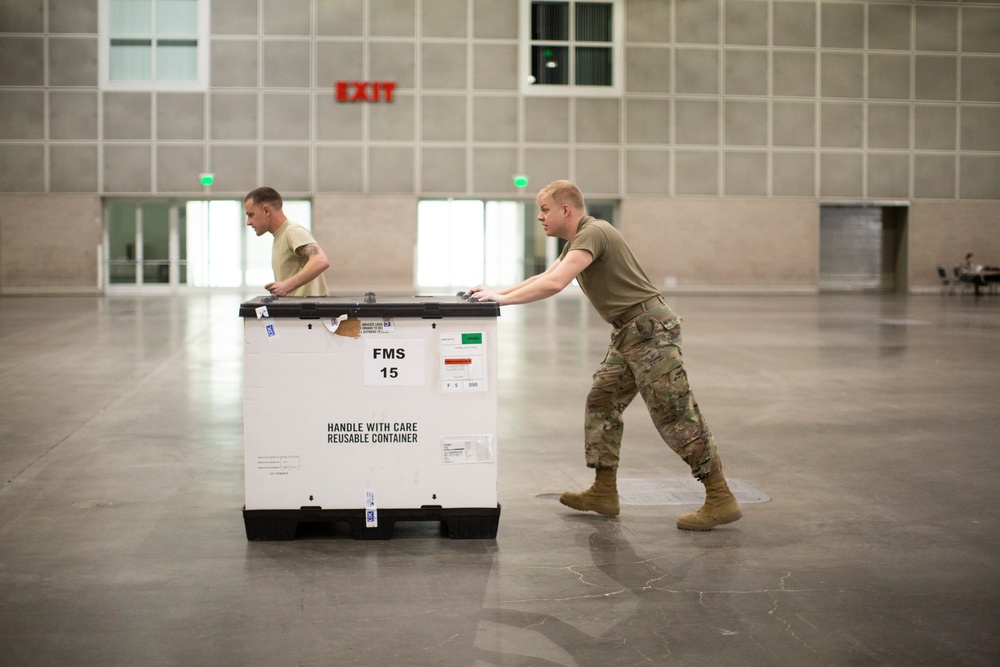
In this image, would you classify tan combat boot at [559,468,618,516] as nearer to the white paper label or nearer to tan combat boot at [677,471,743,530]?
tan combat boot at [677,471,743,530]

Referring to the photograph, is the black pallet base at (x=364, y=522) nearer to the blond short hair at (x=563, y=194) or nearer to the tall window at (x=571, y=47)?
the blond short hair at (x=563, y=194)

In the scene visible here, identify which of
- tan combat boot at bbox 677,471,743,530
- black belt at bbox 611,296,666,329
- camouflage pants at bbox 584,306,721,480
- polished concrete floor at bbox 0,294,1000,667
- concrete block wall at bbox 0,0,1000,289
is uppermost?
concrete block wall at bbox 0,0,1000,289

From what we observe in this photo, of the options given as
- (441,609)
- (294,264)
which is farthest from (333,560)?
(294,264)

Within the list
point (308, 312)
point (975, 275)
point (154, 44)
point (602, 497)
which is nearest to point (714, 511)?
point (602, 497)

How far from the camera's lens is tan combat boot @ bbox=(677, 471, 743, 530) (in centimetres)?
615

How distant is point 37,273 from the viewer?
3547 centimetres

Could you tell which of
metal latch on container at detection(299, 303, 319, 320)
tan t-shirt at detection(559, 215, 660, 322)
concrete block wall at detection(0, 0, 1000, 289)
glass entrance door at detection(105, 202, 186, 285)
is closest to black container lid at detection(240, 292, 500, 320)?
metal latch on container at detection(299, 303, 319, 320)

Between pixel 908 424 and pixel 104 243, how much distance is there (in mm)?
31272

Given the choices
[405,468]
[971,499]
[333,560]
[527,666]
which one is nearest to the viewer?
[527,666]

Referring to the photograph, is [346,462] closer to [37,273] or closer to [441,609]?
[441,609]

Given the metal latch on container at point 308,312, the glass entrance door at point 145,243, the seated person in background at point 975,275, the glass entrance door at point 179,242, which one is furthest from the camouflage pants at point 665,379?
the seated person in background at point 975,275

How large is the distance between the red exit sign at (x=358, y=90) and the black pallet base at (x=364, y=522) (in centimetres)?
3106

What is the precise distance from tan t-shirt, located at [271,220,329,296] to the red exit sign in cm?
2865

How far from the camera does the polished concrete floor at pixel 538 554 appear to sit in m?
4.32
